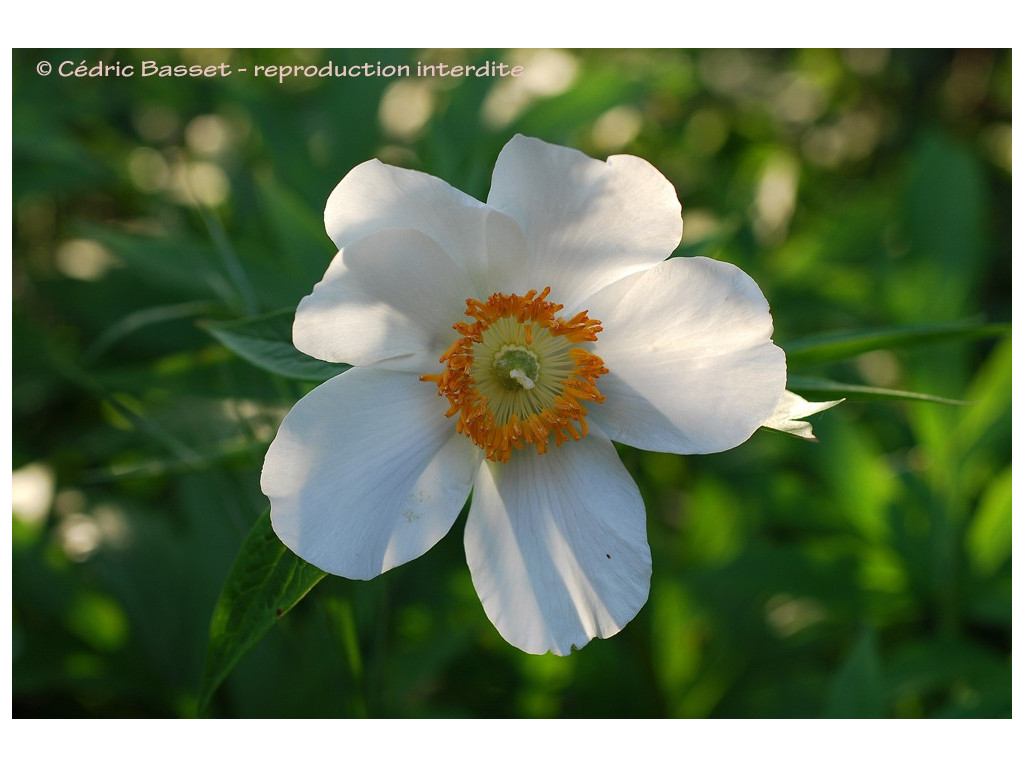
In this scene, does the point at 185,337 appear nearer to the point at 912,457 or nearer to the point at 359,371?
the point at 359,371

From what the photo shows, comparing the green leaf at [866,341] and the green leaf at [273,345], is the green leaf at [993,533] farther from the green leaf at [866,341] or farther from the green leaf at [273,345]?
the green leaf at [273,345]

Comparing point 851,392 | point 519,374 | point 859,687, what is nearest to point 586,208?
point 519,374

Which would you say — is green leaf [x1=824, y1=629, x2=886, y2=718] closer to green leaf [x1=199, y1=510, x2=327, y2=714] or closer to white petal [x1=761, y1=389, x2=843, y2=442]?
white petal [x1=761, y1=389, x2=843, y2=442]

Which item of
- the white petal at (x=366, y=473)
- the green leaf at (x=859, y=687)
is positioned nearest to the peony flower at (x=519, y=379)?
the white petal at (x=366, y=473)

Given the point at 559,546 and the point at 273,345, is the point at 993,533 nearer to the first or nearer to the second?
the point at 559,546

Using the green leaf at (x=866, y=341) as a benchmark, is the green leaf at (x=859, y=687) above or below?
below

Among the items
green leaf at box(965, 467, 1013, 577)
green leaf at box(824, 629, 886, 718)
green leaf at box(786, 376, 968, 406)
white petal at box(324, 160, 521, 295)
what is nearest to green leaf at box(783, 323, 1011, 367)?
green leaf at box(786, 376, 968, 406)
